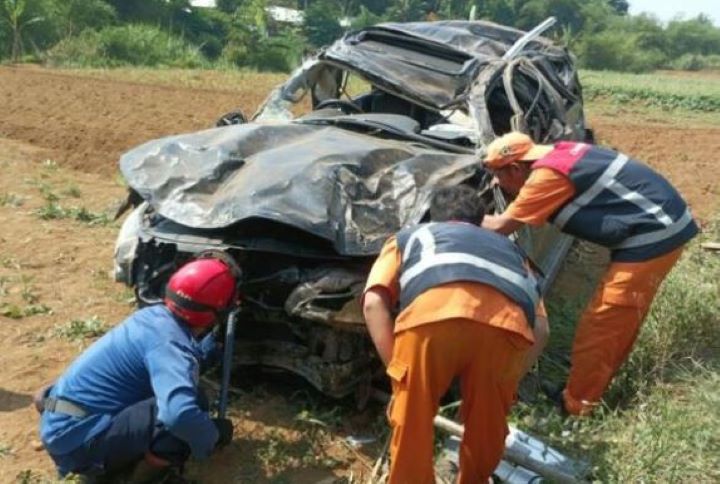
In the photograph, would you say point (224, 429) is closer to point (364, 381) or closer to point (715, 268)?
point (364, 381)

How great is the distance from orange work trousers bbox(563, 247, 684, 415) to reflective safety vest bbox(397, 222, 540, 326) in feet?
4.03

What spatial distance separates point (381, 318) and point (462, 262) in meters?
0.40

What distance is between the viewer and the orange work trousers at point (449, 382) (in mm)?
3098

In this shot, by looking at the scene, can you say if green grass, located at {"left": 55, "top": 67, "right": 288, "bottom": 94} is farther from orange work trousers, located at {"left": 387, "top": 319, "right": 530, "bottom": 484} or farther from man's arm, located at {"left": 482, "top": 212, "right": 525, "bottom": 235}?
orange work trousers, located at {"left": 387, "top": 319, "right": 530, "bottom": 484}

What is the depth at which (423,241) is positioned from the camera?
3.23 meters

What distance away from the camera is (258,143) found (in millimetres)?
4781

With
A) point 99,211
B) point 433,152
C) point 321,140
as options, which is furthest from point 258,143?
point 99,211

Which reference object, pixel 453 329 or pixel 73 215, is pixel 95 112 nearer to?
pixel 73 215

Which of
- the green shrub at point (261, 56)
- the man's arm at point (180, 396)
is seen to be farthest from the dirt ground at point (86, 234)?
the green shrub at point (261, 56)

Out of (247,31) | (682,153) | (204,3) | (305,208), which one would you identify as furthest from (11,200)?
(204,3)

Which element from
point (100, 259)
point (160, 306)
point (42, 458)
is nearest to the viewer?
point (160, 306)

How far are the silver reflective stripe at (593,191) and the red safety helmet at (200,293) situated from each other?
A: 6.37 feet

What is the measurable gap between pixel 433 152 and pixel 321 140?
2.18 ft

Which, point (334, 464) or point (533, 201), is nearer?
point (334, 464)
